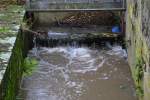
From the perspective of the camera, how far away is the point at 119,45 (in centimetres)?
959

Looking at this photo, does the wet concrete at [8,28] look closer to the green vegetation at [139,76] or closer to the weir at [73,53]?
the weir at [73,53]

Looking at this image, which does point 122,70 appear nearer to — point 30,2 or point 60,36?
point 60,36

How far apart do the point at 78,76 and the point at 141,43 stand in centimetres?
190

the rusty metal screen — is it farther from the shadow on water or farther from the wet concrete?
the shadow on water

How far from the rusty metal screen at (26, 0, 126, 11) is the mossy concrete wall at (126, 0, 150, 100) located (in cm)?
130

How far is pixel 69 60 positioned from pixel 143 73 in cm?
285

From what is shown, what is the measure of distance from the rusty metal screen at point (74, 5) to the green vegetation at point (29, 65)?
1343 millimetres

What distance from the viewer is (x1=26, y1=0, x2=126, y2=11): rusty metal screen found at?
367 inches

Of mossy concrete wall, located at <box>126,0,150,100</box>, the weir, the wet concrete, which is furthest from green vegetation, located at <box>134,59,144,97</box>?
the wet concrete

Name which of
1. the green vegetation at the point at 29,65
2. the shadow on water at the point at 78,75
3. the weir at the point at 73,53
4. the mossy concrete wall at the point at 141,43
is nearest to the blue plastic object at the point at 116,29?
the weir at the point at 73,53

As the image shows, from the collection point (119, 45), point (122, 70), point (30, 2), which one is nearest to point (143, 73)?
point (122, 70)

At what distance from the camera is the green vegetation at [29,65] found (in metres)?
8.02

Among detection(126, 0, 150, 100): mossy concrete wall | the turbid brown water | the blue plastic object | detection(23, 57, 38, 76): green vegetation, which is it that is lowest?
the turbid brown water

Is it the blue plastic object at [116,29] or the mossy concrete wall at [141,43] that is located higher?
the mossy concrete wall at [141,43]
